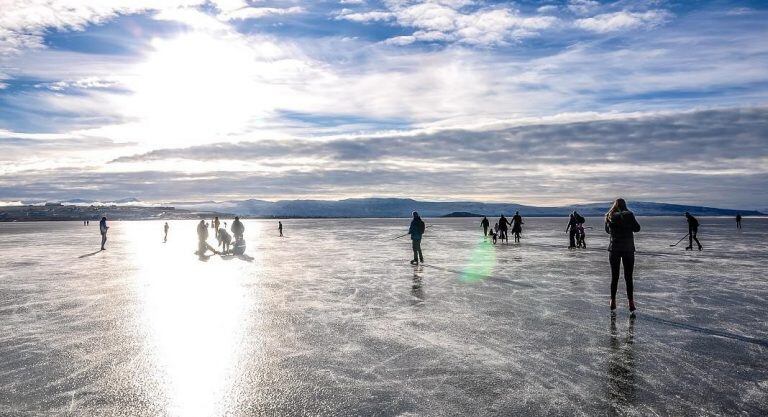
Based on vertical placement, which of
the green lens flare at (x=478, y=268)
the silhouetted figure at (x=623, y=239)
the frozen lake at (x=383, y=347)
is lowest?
the green lens flare at (x=478, y=268)

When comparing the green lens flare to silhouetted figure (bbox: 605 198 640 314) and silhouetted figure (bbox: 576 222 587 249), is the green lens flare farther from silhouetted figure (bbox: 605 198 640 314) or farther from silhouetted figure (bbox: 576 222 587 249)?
silhouetted figure (bbox: 576 222 587 249)

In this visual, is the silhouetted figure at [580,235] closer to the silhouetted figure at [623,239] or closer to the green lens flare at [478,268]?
the green lens flare at [478,268]

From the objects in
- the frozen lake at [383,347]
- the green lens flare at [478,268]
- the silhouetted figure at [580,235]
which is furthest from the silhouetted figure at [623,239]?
the silhouetted figure at [580,235]

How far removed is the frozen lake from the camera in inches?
185

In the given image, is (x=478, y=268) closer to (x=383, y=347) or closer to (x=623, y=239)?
(x=623, y=239)

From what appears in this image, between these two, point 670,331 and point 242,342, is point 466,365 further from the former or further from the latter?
point 670,331

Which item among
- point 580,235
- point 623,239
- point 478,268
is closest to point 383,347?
point 623,239

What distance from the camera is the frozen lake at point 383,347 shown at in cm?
469

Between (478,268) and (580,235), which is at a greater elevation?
(580,235)

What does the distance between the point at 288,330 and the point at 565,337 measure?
426cm

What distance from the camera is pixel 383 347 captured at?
660 centimetres

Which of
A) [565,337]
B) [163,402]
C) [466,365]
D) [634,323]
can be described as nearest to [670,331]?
[634,323]

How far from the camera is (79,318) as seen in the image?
28.0 feet

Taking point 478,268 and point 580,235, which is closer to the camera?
point 478,268
